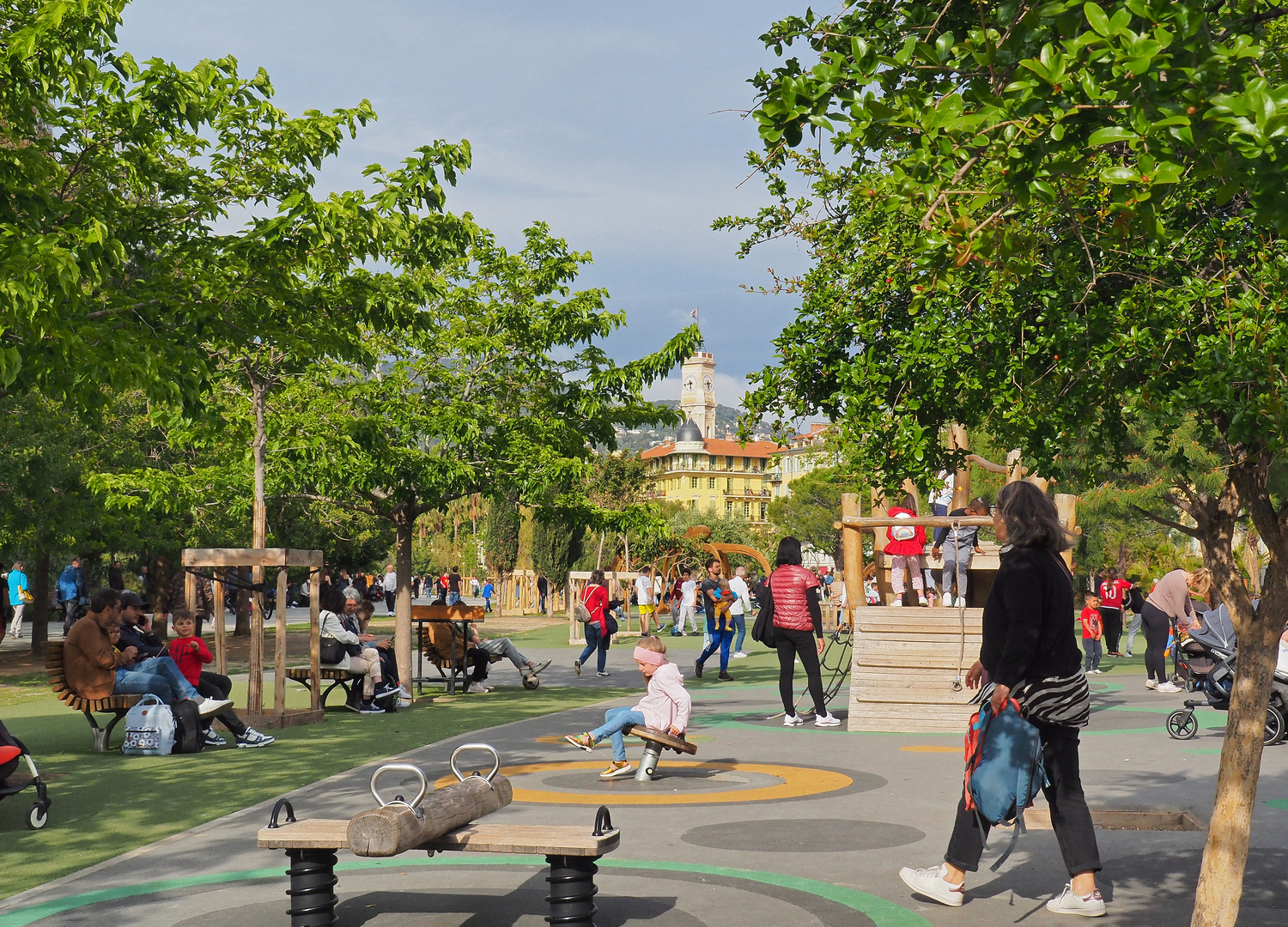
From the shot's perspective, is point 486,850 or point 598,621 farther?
point 598,621

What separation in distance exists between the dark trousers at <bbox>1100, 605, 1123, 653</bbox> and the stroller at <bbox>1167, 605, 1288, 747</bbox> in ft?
41.3

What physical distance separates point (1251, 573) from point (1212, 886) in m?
25.7

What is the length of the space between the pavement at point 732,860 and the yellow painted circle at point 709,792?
1.2 inches

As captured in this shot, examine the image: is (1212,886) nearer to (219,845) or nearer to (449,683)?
(219,845)

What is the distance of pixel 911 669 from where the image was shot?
14.1 metres

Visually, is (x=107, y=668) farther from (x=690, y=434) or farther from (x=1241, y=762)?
(x=690, y=434)

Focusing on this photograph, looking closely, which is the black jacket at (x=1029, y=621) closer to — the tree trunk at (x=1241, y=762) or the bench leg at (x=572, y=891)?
the tree trunk at (x=1241, y=762)

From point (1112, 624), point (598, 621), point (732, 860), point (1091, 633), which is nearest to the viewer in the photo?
point (732, 860)

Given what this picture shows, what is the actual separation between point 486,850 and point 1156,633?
15185 mm

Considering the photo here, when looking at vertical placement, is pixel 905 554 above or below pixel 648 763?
above

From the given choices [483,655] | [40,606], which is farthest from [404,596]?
[40,606]

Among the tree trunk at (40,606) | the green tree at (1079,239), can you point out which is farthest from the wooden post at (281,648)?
the tree trunk at (40,606)

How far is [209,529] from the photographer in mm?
30688

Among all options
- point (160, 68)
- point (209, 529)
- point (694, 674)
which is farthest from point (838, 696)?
point (209, 529)
